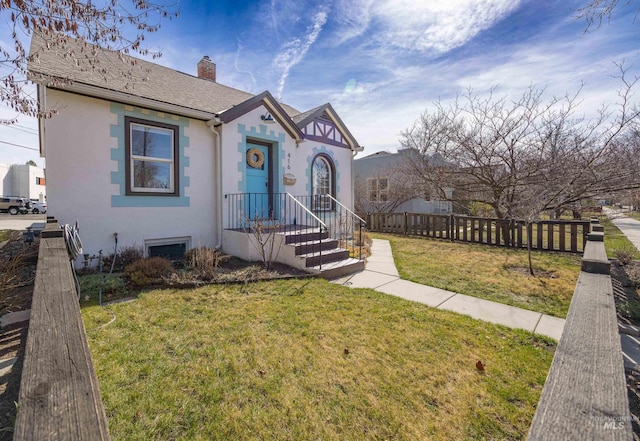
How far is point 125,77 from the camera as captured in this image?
5648mm

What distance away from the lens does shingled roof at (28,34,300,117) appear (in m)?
4.68

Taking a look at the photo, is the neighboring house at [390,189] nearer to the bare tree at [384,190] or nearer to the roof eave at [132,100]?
the bare tree at [384,190]

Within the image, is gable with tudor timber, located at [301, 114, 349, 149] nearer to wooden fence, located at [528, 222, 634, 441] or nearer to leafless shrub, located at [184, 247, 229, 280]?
leafless shrub, located at [184, 247, 229, 280]

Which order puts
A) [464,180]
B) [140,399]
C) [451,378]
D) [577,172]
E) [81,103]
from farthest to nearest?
[464,180] < [577,172] < [81,103] < [451,378] < [140,399]

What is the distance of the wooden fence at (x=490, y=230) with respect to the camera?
8086 millimetres

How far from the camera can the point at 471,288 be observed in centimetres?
520

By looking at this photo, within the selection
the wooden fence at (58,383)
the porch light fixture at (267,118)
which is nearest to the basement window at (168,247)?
the porch light fixture at (267,118)

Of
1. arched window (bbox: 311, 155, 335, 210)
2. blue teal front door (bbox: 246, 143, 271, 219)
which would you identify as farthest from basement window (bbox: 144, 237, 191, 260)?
arched window (bbox: 311, 155, 335, 210)

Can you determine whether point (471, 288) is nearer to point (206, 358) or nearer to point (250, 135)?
point (206, 358)

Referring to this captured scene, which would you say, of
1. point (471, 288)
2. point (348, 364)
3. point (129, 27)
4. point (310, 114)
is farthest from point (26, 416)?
point (310, 114)

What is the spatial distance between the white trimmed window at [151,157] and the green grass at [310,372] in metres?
3.40

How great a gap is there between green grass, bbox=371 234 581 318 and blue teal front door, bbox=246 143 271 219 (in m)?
4.16

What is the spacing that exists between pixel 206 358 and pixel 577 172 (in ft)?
35.8

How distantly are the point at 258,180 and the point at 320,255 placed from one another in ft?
11.9
